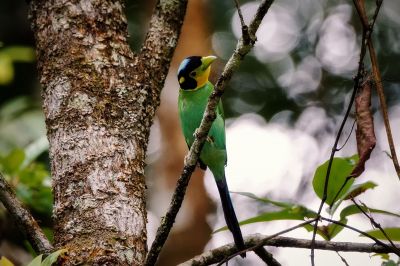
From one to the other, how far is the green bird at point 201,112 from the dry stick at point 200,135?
1207 millimetres

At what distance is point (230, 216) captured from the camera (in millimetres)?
2750

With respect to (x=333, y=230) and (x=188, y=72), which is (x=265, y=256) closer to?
(x=333, y=230)

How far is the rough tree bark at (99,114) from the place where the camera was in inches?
89.3

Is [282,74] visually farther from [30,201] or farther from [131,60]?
[131,60]

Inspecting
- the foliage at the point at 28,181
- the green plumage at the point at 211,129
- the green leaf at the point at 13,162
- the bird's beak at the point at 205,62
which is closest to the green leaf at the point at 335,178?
the green plumage at the point at 211,129

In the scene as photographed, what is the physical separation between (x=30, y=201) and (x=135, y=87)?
4.07ft

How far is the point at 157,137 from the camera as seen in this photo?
7445 millimetres

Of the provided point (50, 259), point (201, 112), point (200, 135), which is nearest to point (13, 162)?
point (201, 112)

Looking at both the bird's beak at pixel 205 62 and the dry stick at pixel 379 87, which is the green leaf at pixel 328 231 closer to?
the dry stick at pixel 379 87

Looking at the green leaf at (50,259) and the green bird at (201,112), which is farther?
the green bird at (201,112)

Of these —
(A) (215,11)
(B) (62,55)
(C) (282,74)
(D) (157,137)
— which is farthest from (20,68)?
(B) (62,55)

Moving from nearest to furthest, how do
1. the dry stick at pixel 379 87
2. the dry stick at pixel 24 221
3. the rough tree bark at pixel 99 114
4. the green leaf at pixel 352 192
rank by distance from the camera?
the dry stick at pixel 379 87 < the dry stick at pixel 24 221 < the rough tree bark at pixel 99 114 < the green leaf at pixel 352 192

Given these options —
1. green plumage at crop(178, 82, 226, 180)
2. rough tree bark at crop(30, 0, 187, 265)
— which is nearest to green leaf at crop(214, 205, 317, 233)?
rough tree bark at crop(30, 0, 187, 265)

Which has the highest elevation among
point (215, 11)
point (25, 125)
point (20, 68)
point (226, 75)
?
point (215, 11)
